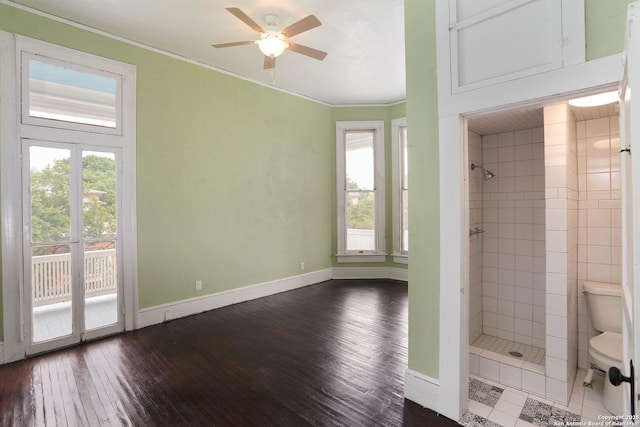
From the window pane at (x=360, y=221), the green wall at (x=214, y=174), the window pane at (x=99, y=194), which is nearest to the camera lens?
the window pane at (x=99, y=194)

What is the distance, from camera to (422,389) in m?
2.15

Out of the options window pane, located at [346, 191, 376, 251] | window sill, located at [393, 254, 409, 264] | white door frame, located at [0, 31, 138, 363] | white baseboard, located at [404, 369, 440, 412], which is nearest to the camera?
white baseboard, located at [404, 369, 440, 412]

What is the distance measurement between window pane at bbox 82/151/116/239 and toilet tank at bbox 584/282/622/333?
450cm

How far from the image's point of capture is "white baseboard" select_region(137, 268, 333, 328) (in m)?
3.66

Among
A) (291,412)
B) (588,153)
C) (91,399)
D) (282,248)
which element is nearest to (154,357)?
(91,399)

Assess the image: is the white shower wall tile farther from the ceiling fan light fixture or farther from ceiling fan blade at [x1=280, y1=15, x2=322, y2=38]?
the ceiling fan light fixture

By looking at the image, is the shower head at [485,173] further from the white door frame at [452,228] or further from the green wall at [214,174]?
the green wall at [214,174]

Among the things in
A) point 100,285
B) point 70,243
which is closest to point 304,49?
point 70,243

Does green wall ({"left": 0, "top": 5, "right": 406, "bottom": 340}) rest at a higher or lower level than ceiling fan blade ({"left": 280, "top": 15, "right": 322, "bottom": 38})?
lower

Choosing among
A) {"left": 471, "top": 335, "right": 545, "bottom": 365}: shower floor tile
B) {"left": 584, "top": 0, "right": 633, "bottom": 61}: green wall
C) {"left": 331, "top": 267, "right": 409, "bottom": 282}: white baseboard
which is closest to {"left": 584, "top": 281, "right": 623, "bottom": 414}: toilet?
{"left": 471, "top": 335, "right": 545, "bottom": 365}: shower floor tile

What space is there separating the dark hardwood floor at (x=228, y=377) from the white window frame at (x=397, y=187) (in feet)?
6.59

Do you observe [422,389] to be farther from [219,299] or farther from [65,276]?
[65,276]

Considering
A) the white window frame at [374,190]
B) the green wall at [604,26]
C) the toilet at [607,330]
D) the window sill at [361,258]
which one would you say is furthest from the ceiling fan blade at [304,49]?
the window sill at [361,258]

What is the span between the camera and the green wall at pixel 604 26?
1447 mm
